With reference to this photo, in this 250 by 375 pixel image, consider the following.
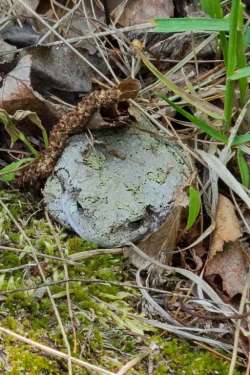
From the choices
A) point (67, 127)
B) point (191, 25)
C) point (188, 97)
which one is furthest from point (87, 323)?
point (191, 25)

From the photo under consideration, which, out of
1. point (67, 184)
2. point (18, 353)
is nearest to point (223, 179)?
point (67, 184)

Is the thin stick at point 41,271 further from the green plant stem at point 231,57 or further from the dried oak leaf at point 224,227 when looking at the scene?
the green plant stem at point 231,57

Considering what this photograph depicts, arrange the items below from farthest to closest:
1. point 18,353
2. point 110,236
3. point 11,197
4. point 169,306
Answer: point 11,197, point 110,236, point 169,306, point 18,353

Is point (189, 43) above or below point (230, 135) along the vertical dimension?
above

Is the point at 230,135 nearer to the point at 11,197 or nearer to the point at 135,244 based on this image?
the point at 135,244

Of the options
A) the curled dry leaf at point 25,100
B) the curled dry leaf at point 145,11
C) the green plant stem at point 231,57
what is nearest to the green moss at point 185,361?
the green plant stem at point 231,57

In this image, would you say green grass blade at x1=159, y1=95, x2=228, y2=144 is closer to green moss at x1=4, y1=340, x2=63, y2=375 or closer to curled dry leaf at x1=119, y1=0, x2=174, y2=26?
curled dry leaf at x1=119, y1=0, x2=174, y2=26
